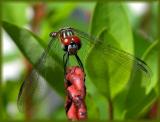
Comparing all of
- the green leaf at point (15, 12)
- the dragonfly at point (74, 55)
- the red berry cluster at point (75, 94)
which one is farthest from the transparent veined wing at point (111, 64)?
the green leaf at point (15, 12)

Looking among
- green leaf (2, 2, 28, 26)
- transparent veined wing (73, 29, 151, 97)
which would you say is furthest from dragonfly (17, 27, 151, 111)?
green leaf (2, 2, 28, 26)

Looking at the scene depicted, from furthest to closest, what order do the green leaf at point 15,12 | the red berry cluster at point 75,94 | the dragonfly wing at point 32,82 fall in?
the green leaf at point 15,12
the dragonfly wing at point 32,82
the red berry cluster at point 75,94

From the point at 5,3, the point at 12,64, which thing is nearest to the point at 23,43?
the point at 5,3

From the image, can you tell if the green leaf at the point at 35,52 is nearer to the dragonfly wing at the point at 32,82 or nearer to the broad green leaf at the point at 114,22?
the dragonfly wing at the point at 32,82

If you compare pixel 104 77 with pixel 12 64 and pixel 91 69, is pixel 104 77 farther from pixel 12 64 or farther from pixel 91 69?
pixel 12 64

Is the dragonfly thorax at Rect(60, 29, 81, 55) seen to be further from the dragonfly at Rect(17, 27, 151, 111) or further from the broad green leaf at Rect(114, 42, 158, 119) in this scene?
the broad green leaf at Rect(114, 42, 158, 119)

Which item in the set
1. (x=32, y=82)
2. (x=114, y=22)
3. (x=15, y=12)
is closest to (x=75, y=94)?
(x=32, y=82)

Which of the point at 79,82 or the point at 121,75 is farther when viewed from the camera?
the point at 121,75
